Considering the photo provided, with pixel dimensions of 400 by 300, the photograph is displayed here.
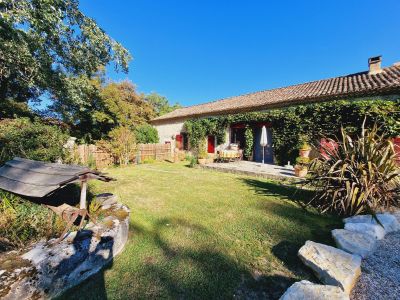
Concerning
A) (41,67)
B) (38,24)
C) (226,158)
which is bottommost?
(226,158)

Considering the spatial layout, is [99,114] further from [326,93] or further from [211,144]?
[326,93]

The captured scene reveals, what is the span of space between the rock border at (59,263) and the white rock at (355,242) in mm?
3204

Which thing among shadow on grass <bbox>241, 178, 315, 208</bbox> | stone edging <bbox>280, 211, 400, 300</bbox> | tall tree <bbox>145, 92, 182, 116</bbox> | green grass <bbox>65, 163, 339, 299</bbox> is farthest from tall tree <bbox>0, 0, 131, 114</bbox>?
tall tree <bbox>145, 92, 182, 116</bbox>

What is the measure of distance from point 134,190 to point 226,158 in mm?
6933

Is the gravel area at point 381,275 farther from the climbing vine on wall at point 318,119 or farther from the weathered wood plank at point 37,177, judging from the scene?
the climbing vine on wall at point 318,119

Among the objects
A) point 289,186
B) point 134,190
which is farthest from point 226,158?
point 134,190

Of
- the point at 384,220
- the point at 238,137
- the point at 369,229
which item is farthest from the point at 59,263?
the point at 238,137

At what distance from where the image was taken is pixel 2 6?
6.64 metres

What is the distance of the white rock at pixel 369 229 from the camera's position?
9.66 ft

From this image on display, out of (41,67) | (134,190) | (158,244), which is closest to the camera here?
(158,244)

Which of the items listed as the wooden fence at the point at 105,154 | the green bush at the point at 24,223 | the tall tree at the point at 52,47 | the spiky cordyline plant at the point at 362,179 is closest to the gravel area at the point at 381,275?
the spiky cordyline plant at the point at 362,179

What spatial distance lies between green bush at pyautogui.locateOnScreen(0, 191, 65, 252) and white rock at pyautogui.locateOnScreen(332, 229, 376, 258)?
4.02 m

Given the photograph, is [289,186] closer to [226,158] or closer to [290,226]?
[290,226]

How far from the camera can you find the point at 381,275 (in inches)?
86.7
